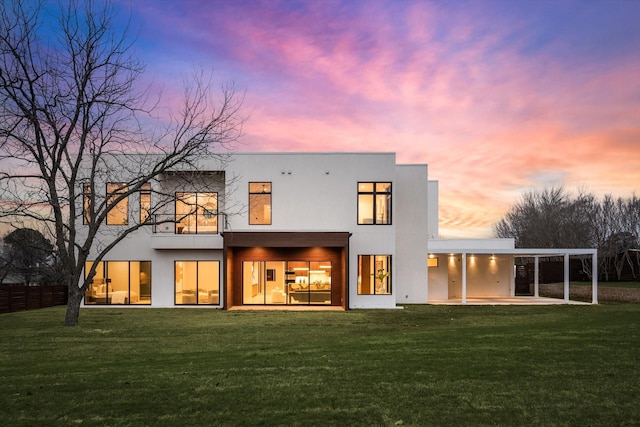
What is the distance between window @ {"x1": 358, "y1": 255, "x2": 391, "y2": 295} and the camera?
2131cm

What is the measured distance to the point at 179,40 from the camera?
51.4ft

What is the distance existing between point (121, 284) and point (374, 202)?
469 inches

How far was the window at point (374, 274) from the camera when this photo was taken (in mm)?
21312

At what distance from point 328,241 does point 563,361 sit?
40.1ft

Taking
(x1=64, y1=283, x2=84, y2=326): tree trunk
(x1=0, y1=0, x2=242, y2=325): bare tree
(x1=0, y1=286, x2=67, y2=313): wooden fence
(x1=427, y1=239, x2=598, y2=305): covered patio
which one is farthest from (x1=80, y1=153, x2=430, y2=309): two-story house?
(x1=64, y1=283, x2=84, y2=326): tree trunk

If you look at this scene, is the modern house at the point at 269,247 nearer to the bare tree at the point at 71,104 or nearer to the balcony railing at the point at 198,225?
the balcony railing at the point at 198,225

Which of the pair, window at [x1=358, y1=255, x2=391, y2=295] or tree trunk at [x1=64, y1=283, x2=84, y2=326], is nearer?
tree trunk at [x1=64, y1=283, x2=84, y2=326]

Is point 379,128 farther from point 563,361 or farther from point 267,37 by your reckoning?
point 563,361

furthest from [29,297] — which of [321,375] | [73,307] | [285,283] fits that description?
[321,375]

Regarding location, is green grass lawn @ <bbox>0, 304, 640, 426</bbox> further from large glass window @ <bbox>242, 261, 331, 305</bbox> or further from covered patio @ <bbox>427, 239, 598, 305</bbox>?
covered patio @ <bbox>427, 239, 598, 305</bbox>

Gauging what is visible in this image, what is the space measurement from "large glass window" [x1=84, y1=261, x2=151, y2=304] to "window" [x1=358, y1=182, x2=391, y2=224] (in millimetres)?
9911

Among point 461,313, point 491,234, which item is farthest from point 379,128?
point 491,234

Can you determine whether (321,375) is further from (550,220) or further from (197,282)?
(550,220)

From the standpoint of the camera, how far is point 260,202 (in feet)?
70.6
